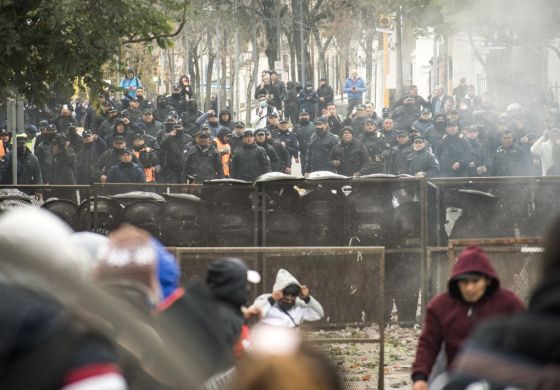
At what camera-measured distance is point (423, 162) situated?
22609 mm

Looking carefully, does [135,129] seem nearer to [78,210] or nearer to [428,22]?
[78,210]

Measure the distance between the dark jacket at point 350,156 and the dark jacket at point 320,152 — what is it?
0.64 metres

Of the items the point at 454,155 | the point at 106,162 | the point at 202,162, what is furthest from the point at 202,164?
the point at 454,155

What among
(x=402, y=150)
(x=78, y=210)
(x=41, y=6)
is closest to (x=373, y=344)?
(x=78, y=210)

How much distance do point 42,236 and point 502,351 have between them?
3.55 ft

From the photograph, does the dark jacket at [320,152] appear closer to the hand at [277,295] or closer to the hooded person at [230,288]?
the hand at [277,295]

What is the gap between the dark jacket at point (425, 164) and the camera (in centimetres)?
2252

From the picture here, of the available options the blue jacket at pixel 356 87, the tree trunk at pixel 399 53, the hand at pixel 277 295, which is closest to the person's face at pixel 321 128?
the blue jacket at pixel 356 87

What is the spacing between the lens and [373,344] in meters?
13.1

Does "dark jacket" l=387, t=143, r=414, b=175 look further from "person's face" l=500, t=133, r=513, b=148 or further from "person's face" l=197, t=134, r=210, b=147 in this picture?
"person's face" l=197, t=134, r=210, b=147

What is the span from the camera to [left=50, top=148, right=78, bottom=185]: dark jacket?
83.9ft

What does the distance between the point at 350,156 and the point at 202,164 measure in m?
2.64

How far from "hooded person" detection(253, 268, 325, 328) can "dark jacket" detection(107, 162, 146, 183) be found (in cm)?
1053

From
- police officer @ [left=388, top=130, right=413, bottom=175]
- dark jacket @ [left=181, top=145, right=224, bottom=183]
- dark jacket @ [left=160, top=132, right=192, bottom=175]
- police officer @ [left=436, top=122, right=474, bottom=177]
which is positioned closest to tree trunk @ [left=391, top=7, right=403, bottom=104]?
dark jacket @ [left=160, top=132, right=192, bottom=175]
